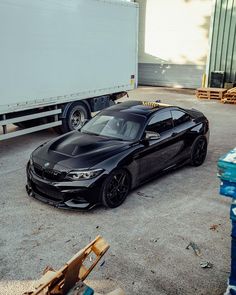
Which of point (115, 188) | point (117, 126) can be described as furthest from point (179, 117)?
point (115, 188)

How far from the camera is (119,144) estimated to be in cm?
617

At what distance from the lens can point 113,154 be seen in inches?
231

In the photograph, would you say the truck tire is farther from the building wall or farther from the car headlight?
the building wall

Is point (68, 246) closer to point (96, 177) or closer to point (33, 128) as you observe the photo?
point (96, 177)

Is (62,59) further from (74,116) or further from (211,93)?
(211,93)

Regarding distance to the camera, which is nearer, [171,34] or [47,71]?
[47,71]

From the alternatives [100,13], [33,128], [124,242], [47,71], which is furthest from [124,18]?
[124,242]

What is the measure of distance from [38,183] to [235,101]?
1218cm

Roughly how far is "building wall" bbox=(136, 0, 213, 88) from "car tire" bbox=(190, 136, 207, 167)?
13.2 m

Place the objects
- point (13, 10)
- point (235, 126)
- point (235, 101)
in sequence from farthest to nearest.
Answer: point (235, 101) < point (235, 126) < point (13, 10)

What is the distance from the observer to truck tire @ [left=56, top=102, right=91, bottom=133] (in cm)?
1063

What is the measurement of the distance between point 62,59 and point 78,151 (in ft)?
15.1

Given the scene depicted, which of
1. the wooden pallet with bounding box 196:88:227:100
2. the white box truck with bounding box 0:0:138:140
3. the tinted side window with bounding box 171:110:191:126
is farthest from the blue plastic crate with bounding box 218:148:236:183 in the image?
the wooden pallet with bounding box 196:88:227:100

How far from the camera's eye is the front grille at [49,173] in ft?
18.2
